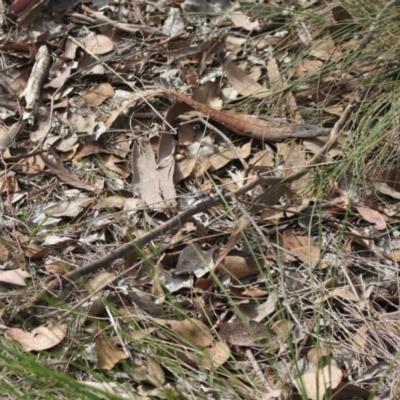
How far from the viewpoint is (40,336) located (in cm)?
197

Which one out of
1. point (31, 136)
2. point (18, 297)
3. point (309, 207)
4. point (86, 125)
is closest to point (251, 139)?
point (309, 207)

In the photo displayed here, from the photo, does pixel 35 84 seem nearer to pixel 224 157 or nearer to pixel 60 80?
pixel 60 80

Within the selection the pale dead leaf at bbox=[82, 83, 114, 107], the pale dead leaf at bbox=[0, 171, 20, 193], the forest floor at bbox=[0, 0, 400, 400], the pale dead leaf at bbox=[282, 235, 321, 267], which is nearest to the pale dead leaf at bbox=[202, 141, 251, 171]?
the forest floor at bbox=[0, 0, 400, 400]

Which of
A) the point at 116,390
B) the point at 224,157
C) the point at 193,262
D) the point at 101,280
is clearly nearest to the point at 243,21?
the point at 224,157

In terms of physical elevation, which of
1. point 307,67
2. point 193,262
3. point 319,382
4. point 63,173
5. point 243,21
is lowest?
point 319,382

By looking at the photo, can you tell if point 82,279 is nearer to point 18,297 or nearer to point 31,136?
point 18,297

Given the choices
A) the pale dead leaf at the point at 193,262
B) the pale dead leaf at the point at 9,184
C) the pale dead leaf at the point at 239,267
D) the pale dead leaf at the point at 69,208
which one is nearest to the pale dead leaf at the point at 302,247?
the pale dead leaf at the point at 239,267

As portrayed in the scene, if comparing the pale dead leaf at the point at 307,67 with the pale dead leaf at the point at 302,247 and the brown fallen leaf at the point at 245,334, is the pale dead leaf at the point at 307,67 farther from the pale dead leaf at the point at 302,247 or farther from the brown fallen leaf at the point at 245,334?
the brown fallen leaf at the point at 245,334

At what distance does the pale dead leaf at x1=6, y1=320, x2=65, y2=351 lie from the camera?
6.39ft

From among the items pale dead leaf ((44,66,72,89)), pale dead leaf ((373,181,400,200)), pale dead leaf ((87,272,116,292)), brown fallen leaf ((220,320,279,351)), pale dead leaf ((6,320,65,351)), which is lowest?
brown fallen leaf ((220,320,279,351))

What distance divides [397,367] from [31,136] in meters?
1.54

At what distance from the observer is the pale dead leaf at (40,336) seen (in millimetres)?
1948

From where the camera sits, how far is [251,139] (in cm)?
253

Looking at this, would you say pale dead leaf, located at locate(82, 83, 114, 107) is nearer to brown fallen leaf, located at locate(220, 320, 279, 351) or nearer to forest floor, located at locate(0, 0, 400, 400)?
forest floor, located at locate(0, 0, 400, 400)
